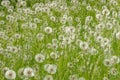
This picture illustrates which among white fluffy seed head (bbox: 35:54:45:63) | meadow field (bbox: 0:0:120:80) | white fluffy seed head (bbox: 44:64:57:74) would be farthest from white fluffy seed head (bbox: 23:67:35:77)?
white fluffy seed head (bbox: 35:54:45:63)

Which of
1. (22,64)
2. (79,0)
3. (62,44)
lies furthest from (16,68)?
(79,0)

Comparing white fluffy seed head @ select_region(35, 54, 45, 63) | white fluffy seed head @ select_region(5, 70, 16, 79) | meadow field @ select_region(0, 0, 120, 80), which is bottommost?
meadow field @ select_region(0, 0, 120, 80)

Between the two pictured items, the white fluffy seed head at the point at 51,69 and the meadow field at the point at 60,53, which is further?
the meadow field at the point at 60,53

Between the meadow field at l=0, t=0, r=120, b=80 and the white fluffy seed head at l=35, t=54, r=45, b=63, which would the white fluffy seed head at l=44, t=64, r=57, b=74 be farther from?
the white fluffy seed head at l=35, t=54, r=45, b=63

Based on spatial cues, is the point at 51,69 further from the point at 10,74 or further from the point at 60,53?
the point at 60,53

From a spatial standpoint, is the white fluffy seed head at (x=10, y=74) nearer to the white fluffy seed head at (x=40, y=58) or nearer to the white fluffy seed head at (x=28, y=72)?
the white fluffy seed head at (x=28, y=72)

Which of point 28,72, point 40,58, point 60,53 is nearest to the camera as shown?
point 28,72

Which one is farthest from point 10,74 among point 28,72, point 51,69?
point 51,69

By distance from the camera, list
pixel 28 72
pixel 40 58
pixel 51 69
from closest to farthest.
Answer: pixel 28 72 < pixel 51 69 < pixel 40 58

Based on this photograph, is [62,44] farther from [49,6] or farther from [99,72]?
[49,6]

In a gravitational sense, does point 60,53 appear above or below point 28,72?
below

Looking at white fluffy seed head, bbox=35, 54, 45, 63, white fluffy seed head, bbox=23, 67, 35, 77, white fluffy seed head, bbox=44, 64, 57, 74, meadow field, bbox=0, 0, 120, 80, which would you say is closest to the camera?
white fluffy seed head, bbox=23, 67, 35, 77

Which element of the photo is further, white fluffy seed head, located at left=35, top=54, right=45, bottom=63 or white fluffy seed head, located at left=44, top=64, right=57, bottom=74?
white fluffy seed head, located at left=35, top=54, right=45, bottom=63

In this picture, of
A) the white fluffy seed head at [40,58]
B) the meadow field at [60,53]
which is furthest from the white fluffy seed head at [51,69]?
the white fluffy seed head at [40,58]
